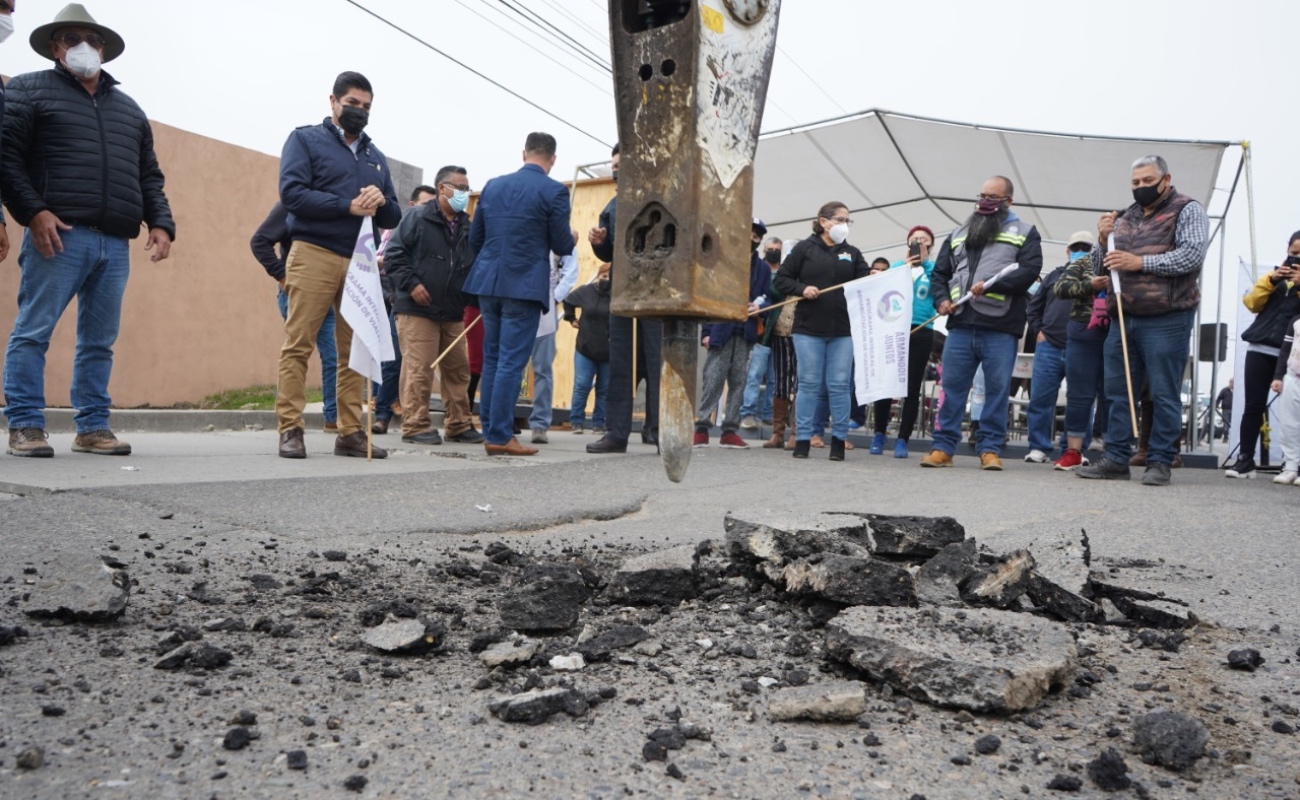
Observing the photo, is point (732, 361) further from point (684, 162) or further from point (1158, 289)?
point (684, 162)

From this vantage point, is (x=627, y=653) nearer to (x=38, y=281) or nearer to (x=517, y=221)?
(x=38, y=281)

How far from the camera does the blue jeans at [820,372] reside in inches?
291

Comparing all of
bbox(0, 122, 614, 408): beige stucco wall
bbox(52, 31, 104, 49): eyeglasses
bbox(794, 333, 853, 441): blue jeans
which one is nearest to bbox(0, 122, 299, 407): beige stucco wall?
bbox(0, 122, 614, 408): beige stucco wall

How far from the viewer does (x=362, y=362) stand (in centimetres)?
573

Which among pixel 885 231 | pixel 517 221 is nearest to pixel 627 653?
pixel 517 221

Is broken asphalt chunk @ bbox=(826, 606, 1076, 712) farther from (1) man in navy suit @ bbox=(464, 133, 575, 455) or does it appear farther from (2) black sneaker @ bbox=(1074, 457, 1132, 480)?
(2) black sneaker @ bbox=(1074, 457, 1132, 480)

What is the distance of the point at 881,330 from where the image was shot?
294 inches

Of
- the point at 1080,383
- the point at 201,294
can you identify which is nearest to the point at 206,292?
the point at 201,294

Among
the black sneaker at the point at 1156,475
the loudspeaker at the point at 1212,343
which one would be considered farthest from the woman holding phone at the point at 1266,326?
the loudspeaker at the point at 1212,343

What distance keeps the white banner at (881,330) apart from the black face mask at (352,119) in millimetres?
3712

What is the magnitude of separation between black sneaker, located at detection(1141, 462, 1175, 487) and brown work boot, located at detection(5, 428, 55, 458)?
603cm

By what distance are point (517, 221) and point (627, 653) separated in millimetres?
4632

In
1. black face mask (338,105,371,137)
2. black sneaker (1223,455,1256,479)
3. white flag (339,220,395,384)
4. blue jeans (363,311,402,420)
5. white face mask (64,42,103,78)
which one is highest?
white face mask (64,42,103,78)

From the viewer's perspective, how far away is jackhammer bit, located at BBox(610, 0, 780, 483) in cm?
183
